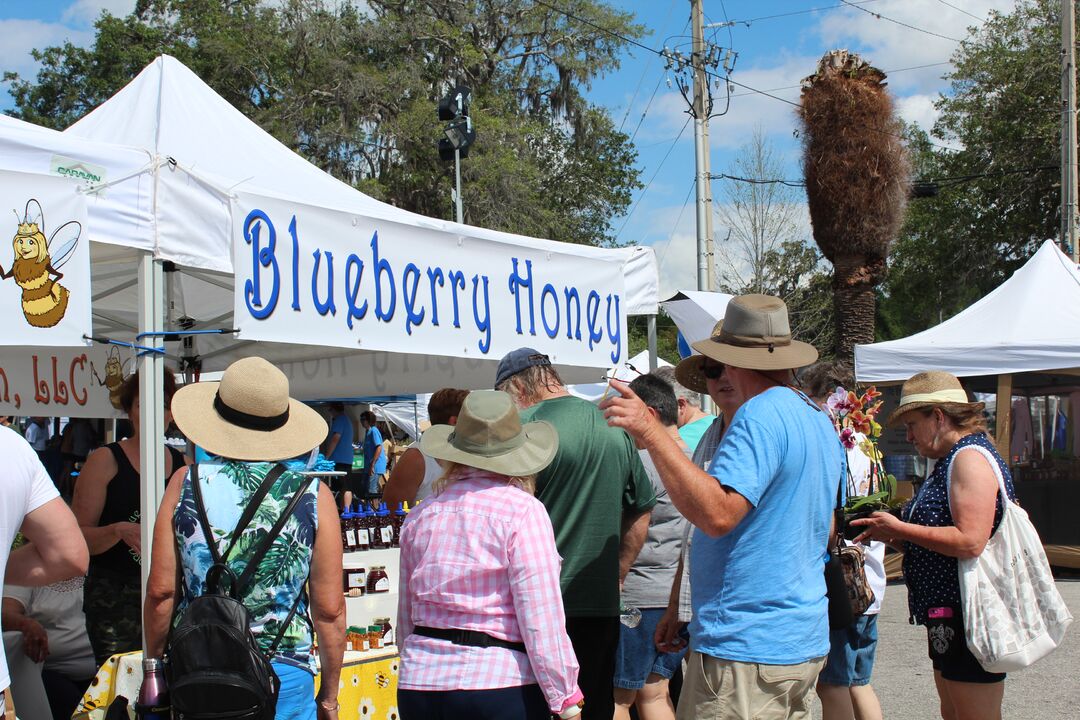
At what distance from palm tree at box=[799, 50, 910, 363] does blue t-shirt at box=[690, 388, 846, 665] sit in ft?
42.2

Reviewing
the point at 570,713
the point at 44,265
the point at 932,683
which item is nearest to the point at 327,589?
the point at 570,713

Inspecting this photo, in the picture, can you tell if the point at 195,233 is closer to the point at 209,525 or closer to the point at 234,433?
the point at 234,433

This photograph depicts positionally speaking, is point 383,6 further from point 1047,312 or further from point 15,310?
point 15,310

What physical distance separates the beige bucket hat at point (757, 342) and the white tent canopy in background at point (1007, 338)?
7.74 m

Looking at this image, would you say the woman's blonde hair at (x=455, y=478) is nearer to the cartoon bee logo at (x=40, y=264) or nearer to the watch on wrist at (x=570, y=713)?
the watch on wrist at (x=570, y=713)

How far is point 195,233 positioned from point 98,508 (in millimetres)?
1069

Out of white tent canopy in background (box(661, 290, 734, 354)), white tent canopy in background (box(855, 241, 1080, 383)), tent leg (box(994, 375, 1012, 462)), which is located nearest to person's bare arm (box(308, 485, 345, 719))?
white tent canopy in background (box(661, 290, 734, 354))

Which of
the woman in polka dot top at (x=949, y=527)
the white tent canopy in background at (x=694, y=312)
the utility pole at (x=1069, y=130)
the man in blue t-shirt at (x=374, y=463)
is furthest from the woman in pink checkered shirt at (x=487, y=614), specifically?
the utility pole at (x=1069, y=130)

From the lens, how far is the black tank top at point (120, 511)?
368 cm

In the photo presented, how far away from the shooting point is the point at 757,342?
2822 millimetres

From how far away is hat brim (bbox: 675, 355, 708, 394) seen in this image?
3.48 metres

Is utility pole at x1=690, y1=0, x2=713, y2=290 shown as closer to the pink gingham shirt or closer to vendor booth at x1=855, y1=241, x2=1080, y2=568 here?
vendor booth at x1=855, y1=241, x2=1080, y2=568

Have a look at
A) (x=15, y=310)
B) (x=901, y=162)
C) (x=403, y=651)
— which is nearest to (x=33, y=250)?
Answer: (x=15, y=310)

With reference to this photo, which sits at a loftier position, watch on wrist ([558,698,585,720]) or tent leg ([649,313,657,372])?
tent leg ([649,313,657,372])
